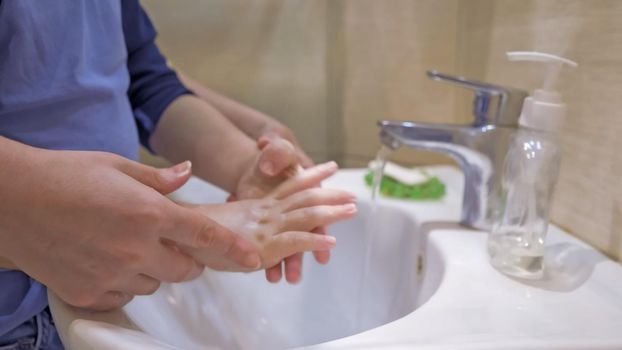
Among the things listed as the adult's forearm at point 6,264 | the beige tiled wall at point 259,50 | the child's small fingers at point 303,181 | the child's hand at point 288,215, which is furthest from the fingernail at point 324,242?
the beige tiled wall at point 259,50

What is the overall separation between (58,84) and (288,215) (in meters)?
0.22

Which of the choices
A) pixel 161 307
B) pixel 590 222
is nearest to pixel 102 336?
pixel 161 307

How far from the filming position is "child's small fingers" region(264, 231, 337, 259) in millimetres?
399

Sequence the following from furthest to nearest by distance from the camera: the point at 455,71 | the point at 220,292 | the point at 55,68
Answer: the point at 455,71, the point at 220,292, the point at 55,68

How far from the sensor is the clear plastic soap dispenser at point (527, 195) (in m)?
0.40

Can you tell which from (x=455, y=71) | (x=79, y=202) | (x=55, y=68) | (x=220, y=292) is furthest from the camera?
(x=455, y=71)

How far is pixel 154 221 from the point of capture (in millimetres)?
293

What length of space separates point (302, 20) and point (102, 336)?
64cm

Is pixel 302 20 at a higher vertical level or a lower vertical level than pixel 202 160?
higher

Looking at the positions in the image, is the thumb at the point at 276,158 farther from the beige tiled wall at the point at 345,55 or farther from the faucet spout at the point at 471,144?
the beige tiled wall at the point at 345,55

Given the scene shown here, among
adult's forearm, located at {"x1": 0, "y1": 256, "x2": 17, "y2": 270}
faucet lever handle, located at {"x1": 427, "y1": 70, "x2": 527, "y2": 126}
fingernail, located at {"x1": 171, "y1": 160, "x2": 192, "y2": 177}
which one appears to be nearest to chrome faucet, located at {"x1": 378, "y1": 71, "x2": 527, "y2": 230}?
faucet lever handle, located at {"x1": 427, "y1": 70, "x2": 527, "y2": 126}

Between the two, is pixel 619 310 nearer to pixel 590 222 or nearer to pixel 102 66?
pixel 590 222

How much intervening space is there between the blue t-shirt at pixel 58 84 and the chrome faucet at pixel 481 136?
25 centimetres

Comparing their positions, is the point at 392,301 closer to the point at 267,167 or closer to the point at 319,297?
the point at 319,297
